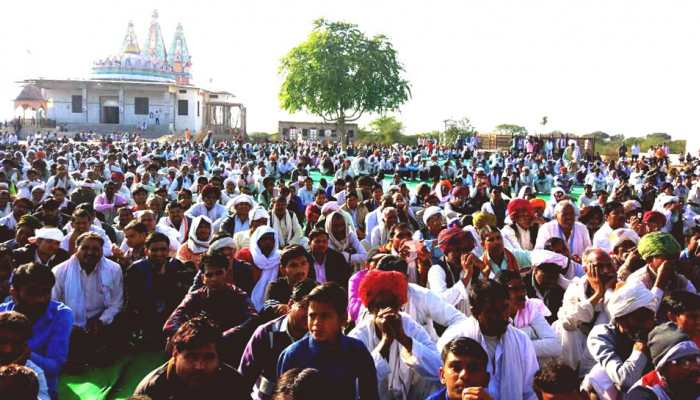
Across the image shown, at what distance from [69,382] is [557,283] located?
11.7ft

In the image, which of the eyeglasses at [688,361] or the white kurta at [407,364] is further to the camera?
the white kurta at [407,364]

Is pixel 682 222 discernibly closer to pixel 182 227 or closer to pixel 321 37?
pixel 182 227

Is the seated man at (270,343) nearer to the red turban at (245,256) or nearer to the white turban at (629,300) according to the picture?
the white turban at (629,300)

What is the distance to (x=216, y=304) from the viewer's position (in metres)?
3.93

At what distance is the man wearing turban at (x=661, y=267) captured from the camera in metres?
4.03

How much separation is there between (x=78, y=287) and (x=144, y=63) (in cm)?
5092

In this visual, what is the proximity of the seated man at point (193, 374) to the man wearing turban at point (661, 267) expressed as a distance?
2.65 m

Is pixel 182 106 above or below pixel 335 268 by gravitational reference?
above

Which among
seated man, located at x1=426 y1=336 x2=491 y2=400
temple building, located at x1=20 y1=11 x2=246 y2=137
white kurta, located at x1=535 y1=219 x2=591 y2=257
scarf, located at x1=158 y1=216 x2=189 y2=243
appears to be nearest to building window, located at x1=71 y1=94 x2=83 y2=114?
temple building, located at x1=20 y1=11 x2=246 y2=137

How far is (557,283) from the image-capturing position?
4.30 meters

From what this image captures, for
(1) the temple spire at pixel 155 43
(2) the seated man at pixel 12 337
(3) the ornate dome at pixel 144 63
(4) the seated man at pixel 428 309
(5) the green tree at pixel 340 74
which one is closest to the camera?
(2) the seated man at pixel 12 337

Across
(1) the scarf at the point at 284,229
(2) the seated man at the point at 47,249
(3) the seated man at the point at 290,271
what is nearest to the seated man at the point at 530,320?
(3) the seated man at the point at 290,271

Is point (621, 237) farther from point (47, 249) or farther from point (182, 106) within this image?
point (182, 106)

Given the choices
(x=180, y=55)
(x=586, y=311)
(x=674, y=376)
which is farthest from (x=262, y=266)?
(x=180, y=55)
